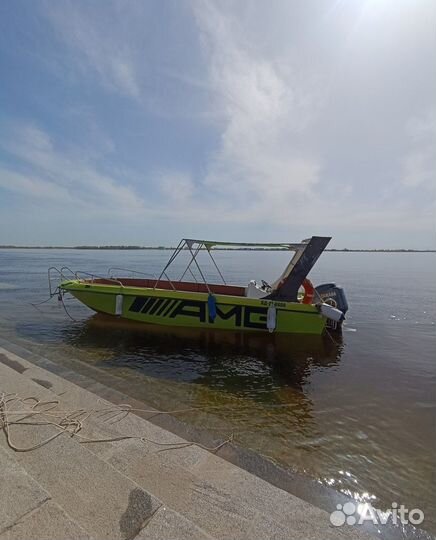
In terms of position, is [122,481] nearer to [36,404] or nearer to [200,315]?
[36,404]

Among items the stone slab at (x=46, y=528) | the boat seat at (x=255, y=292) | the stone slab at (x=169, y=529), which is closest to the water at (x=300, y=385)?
the boat seat at (x=255, y=292)

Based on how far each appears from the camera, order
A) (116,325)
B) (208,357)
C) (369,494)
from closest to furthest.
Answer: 1. (369,494)
2. (208,357)
3. (116,325)

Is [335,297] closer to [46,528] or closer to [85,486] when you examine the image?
[85,486]

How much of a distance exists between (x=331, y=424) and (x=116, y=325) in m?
7.59

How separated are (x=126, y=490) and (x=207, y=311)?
23.8 ft

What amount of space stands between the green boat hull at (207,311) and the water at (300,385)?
389mm

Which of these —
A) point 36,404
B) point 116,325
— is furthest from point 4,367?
point 116,325

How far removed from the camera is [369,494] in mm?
3453

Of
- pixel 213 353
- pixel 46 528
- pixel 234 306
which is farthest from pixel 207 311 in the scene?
pixel 46 528

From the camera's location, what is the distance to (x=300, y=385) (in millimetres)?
6441

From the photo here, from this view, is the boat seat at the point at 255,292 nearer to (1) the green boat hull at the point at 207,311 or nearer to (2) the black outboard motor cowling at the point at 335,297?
(1) the green boat hull at the point at 207,311

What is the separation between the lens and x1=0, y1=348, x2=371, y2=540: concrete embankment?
2.08 m

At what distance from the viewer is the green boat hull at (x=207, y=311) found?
9.52m

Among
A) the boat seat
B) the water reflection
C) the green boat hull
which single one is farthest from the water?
the boat seat
